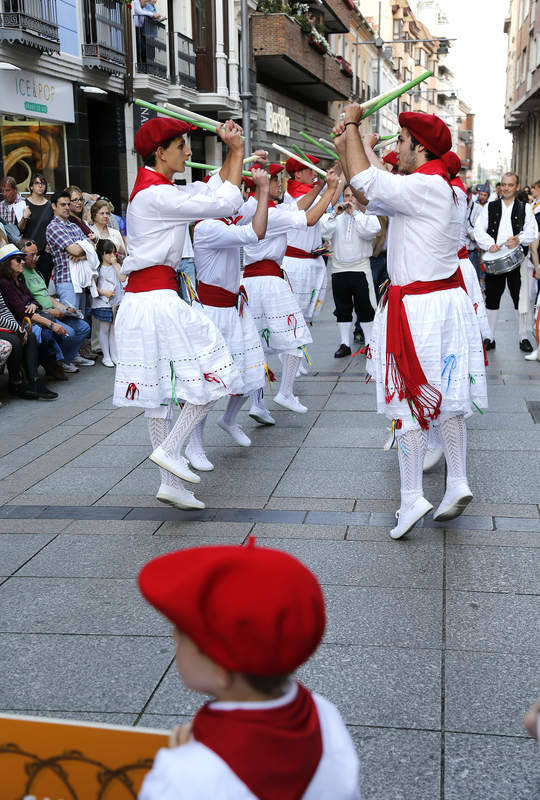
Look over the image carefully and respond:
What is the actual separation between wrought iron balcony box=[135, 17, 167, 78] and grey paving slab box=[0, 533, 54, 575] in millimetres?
19795

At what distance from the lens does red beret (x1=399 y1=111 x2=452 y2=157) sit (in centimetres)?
428

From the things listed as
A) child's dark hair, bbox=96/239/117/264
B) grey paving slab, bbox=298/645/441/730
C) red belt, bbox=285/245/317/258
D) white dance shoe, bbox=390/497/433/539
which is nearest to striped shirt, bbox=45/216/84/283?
child's dark hair, bbox=96/239/117/264

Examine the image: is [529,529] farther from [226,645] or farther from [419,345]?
[226,645]

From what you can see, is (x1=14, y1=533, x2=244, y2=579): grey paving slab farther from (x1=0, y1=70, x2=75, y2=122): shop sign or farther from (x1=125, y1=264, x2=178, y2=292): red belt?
(x1=0, y1=70, x2=75, y2=122): shop sign

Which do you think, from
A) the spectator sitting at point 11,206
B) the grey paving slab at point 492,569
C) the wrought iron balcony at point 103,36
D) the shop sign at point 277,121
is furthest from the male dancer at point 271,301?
the shop sign at point 277,121

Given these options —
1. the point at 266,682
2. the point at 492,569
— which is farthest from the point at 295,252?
the point at 266,682

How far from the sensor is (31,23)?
661 inches

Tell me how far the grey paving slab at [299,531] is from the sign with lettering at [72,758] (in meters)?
2.76

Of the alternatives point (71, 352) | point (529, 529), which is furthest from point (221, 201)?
point (71, 352)

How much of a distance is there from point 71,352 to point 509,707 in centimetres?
733

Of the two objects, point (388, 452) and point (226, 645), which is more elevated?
Answer: point (226, 645)

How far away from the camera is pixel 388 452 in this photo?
6227 millimetres

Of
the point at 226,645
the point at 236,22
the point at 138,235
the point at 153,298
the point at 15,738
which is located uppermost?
the point at 236,22

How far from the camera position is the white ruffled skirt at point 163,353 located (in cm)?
480
